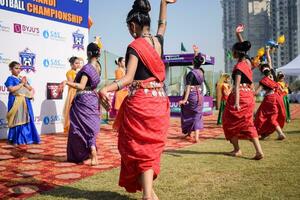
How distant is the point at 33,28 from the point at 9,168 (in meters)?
4.64

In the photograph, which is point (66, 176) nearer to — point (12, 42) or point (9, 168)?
point (9, 168)

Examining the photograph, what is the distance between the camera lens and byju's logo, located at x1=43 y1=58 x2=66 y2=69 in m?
8.70

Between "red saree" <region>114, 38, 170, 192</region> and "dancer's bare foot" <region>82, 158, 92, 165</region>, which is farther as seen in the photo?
"dancer's bare foot" <region>82, 158, 92, 165</region>

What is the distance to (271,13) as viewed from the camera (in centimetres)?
7569

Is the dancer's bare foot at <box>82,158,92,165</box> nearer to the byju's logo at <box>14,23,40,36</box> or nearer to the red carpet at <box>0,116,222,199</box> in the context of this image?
the red carpet at <box>0,116,222,199</box>

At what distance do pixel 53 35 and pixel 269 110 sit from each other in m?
5.64

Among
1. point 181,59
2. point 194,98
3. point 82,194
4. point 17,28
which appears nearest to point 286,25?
point 181,59

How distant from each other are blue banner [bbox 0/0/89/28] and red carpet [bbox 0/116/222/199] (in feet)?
10.1

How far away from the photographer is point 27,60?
8.18 meters

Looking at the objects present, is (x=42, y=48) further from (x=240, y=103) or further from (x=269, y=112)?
(x=269, y=112)

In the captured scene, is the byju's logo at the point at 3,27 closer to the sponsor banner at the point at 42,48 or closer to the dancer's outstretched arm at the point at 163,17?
the sponsor banner at the point at 42,48

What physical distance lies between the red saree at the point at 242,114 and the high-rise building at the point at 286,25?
72.9 metres

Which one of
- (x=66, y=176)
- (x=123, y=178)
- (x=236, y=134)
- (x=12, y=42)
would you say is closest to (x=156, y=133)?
(x=123, y=178)

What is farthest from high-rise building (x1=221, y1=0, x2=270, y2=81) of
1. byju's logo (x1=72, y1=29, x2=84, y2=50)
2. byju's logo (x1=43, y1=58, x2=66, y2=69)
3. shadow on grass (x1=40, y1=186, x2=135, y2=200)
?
shadow on grass (x1=40, y1=186, x2=135, y2=200)
